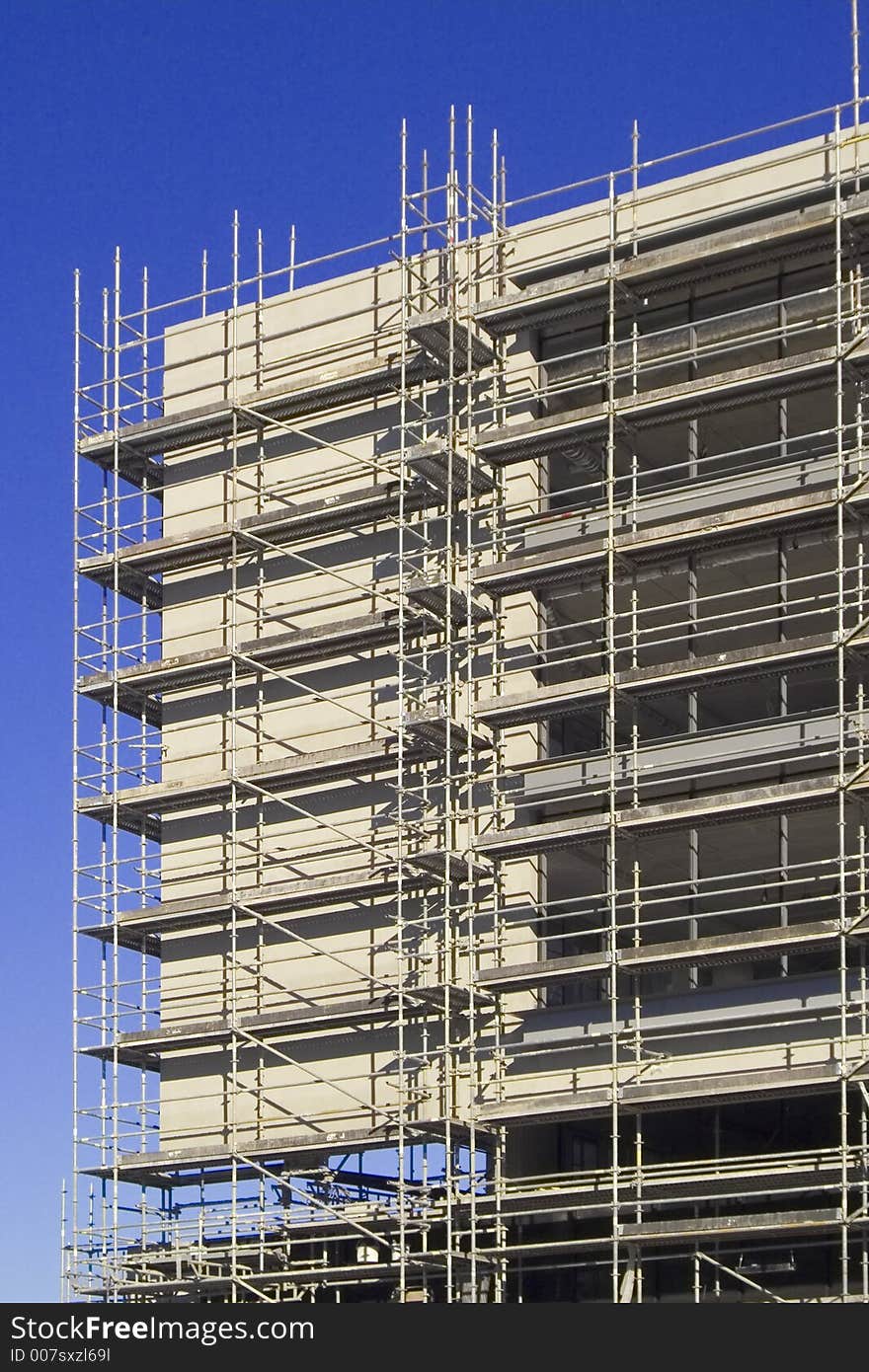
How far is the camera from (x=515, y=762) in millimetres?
40125

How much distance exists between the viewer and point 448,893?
3831 cm

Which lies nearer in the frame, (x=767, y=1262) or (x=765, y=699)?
(x=767, y=1262)

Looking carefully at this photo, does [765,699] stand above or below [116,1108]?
above

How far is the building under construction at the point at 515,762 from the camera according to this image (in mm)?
35969

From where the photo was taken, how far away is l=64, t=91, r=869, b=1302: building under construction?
35969 millimetres

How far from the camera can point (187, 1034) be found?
136 ft

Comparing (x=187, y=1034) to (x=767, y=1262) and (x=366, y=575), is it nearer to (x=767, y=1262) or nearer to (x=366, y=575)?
(x=366, y=575)

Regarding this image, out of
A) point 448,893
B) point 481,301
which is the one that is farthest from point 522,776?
point 481,301

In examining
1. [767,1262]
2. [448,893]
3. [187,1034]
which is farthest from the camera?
[187,1034]

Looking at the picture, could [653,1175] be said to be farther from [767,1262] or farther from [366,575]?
[366,575]

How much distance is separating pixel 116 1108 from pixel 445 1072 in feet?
22.4

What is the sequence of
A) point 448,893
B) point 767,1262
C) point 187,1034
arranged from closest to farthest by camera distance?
point 767,1262
point 448,893
point 187,1034

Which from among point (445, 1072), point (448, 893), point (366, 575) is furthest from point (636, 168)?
point (445, 1072)

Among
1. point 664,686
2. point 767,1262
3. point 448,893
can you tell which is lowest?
point 767,1262
